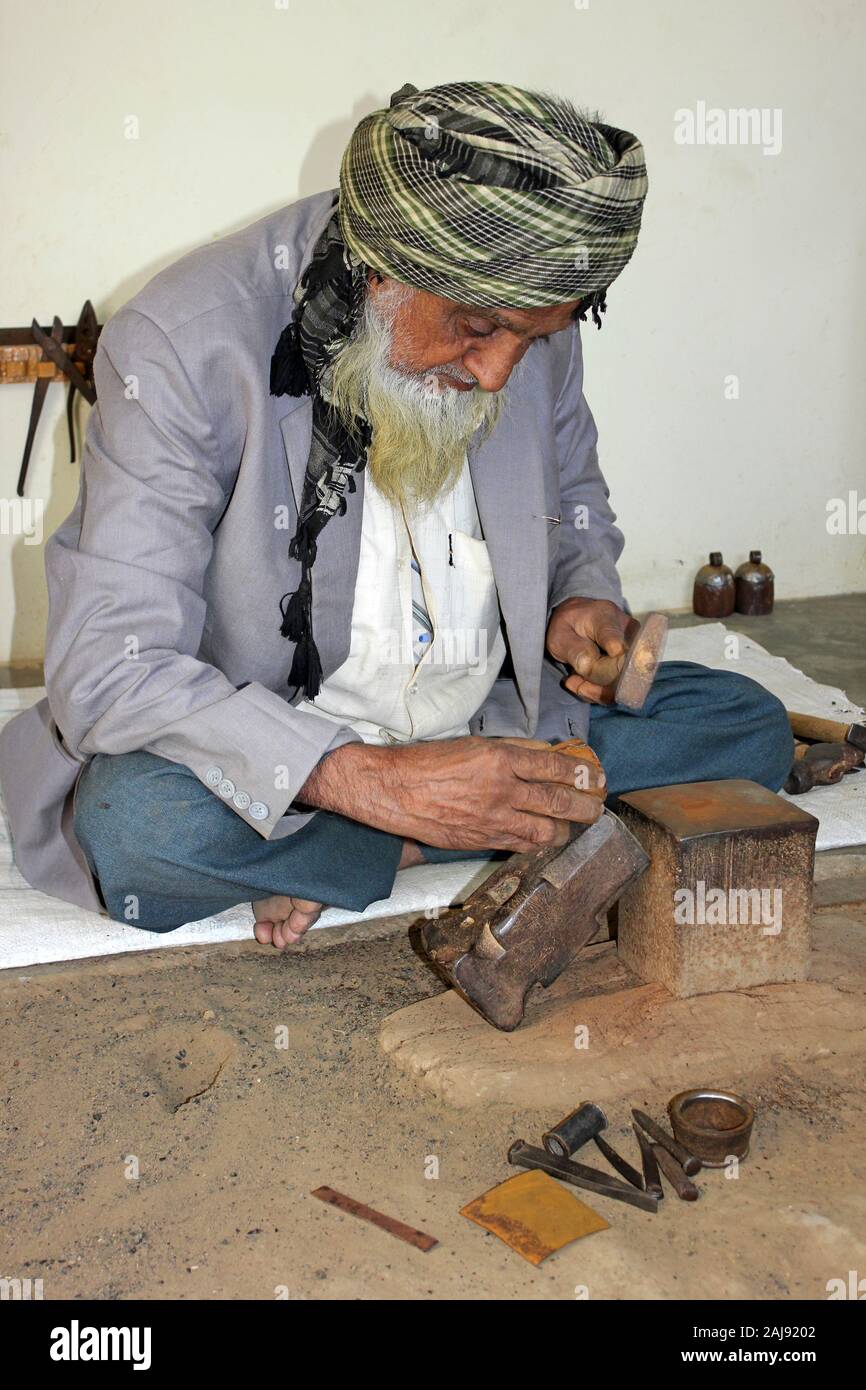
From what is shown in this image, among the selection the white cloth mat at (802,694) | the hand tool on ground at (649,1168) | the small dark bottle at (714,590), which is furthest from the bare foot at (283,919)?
the small dark bottle at (714,590)

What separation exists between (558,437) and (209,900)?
1.28 meters

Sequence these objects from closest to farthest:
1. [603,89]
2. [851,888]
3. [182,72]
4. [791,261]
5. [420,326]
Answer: [420,326], [851,888], [182,72], [603,89], [791,261]

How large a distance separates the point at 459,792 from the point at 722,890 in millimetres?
519

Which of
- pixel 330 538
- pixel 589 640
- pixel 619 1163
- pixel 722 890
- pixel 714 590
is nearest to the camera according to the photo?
pixel 619 1163

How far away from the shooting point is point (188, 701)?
2318 mm

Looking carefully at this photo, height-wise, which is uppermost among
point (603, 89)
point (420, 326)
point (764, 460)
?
point (603, 89)

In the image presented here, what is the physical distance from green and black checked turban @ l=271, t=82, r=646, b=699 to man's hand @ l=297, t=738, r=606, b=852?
2.48ft

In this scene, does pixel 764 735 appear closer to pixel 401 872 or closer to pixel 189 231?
pixel 401 872

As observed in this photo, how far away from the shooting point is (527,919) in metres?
2.32

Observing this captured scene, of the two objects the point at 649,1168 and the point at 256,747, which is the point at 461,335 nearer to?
the point at 256,747

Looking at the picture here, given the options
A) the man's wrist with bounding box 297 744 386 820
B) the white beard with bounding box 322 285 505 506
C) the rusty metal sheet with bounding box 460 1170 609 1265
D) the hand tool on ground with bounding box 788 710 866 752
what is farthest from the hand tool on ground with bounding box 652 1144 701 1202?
the hand tool on ground with bounding box 788 710 866 752

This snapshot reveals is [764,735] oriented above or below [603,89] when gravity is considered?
below

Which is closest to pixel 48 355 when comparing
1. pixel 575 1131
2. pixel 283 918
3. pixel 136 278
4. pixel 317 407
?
pixel 136 278

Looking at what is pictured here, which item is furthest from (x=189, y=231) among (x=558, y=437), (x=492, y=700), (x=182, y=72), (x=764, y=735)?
(x=764, y=735)
